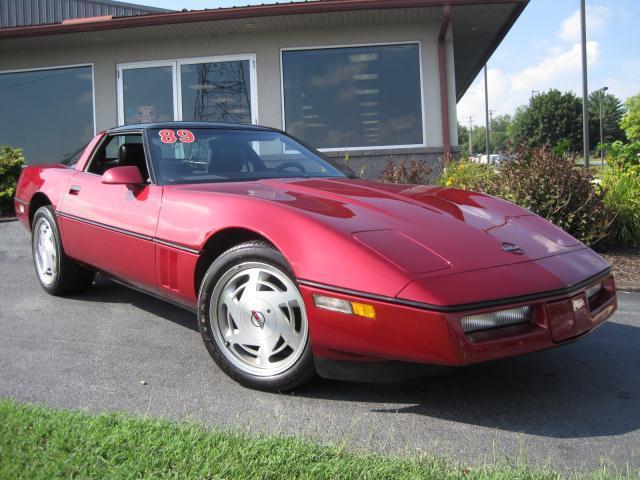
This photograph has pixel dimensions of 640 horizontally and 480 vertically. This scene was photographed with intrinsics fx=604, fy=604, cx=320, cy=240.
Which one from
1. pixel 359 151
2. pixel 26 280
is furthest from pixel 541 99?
pixel 26 280

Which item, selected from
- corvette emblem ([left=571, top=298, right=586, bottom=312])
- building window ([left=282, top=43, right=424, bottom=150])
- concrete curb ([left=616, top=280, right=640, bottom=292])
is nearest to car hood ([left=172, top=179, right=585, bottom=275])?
corvette emblem ([left=571, top=298, right=586, bottom=312])

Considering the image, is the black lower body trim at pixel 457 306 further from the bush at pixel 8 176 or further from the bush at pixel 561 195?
the bush at pixel 8 176

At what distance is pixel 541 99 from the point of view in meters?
69.9

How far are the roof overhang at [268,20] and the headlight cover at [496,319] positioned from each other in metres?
7.49

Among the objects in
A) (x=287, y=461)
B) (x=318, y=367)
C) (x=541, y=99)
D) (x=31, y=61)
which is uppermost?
(x=541, y=99)

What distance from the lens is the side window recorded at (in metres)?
4.02

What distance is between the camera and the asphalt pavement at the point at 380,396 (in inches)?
88.9

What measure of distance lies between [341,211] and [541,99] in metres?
73.6

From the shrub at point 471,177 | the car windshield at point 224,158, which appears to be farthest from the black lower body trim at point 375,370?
the shrub at point 471,177

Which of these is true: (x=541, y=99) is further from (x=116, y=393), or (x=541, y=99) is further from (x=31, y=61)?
(x=116, y=393)

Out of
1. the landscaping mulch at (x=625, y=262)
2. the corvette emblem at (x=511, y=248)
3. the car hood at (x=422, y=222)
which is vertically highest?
the car hood at (x=422, y=222)

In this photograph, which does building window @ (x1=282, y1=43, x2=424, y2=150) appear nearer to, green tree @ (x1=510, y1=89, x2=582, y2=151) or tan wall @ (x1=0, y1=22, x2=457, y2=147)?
tan wall @ (x1=0, y1=22, x2=457, y2=147)

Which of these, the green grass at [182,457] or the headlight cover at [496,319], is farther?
the headlight cover at [496,319]

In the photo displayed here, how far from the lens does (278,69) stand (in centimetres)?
1002
